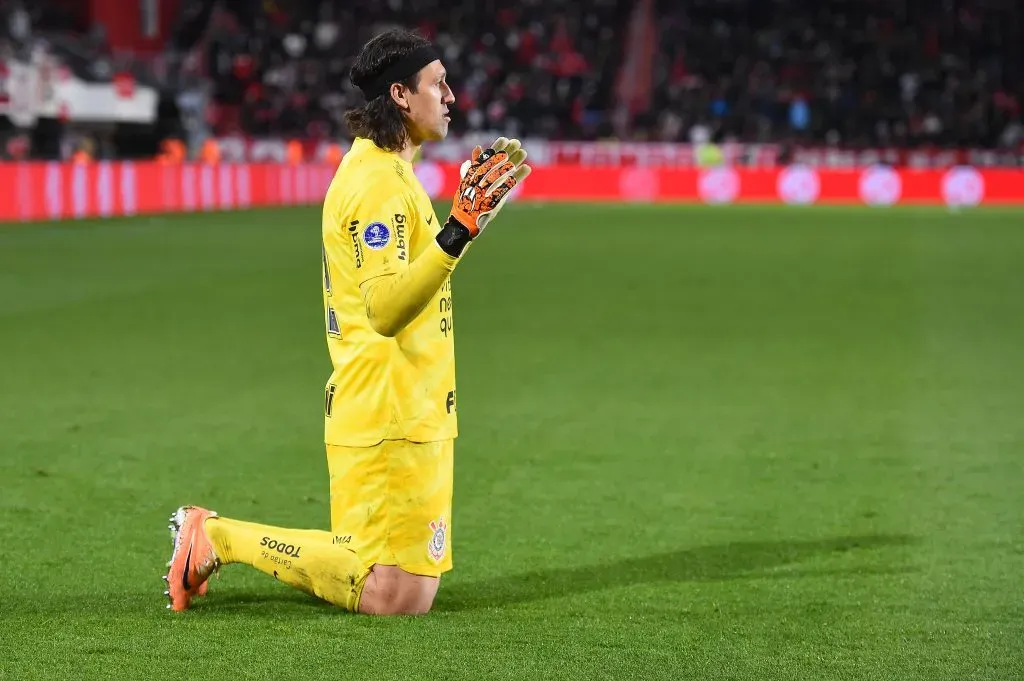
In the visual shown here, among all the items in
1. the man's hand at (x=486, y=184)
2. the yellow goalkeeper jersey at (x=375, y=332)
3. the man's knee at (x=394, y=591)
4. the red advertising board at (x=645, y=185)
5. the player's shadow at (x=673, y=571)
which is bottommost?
the red advertising board at (x=645, y=185)

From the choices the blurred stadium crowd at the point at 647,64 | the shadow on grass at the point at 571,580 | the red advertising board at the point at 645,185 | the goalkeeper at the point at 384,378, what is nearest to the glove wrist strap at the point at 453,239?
the goalkeeper at the point at 384,378

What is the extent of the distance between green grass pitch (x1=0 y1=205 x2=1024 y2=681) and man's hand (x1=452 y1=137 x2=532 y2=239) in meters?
1.27

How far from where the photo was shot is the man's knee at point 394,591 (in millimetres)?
5273

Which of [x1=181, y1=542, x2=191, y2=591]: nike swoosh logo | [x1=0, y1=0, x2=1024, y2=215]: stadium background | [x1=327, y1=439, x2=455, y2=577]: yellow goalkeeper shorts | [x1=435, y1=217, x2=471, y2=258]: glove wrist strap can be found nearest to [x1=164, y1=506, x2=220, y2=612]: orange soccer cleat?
[x1=181, y1=542, x2=191, y2=591]: nike swoosh logo

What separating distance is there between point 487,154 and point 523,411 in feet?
17.2

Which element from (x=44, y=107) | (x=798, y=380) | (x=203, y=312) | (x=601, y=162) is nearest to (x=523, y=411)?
(x=798, y=380)

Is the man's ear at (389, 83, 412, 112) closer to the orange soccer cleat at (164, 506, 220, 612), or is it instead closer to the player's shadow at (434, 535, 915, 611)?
the orange soccer cleat at (164, 506, 220, 612)

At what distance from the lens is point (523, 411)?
10.1 metres

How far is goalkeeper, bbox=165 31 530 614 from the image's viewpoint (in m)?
5.08

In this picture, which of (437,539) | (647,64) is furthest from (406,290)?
(647,64)

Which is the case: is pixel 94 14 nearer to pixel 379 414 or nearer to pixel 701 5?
pixel 701 5

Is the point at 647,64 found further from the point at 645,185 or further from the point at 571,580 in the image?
the point at 571,580

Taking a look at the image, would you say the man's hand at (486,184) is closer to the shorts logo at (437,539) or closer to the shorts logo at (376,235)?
the shorts logo at (376,235)

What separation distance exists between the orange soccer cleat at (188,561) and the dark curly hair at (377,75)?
137cm
